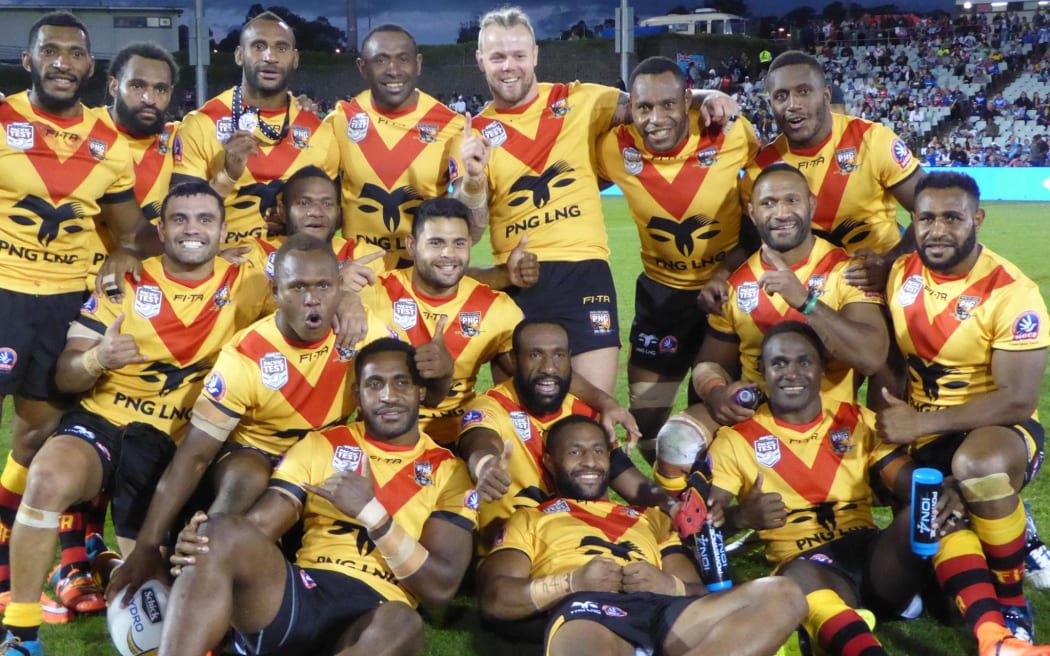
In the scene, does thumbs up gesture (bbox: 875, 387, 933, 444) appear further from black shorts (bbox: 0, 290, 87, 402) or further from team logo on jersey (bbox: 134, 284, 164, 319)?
black shorts (bbox: 0, 290, 87, 402)

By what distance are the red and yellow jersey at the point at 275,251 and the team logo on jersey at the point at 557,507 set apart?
1.59 meters

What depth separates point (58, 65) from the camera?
548 cm

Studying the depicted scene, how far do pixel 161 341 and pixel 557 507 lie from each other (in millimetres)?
1961

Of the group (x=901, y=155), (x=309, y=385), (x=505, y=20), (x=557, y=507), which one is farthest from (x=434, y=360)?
(x=901, y=155)

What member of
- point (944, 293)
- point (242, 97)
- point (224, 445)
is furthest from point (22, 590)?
point (944, 293)

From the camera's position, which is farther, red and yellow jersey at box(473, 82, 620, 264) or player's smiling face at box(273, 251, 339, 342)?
red and yellow jersey at box(473, 82, 620, 264)

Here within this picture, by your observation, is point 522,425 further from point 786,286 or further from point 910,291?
point 910,291

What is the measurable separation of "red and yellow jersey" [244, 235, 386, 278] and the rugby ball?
1.81 meters

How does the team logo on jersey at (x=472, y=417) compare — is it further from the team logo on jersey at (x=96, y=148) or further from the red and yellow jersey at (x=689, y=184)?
the team logo on jersey at (x=96, y=148)

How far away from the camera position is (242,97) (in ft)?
20.3

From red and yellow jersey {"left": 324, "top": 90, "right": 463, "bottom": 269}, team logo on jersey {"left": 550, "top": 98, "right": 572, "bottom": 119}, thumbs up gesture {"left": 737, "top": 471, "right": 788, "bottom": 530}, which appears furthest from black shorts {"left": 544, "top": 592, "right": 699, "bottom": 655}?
team logo on jersey {"left": 550, "top": 98, "right": 572, "bottom": 119}

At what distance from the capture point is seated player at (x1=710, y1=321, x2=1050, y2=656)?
464 cm

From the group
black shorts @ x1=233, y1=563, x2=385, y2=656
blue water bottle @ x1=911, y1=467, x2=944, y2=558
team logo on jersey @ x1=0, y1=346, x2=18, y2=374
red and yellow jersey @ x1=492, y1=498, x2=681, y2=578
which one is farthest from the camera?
team logo on jersey @ x1=0, y1=346, x2=18, y2=374

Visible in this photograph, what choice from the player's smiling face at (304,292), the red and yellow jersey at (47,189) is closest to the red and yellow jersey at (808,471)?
the player's smiling face at (304,292)
